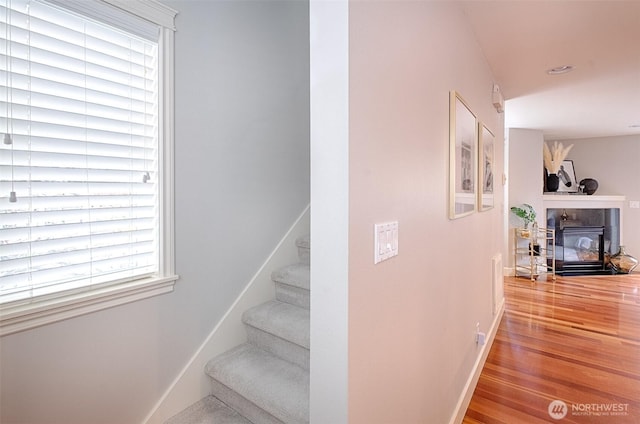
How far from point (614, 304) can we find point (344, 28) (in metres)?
4.90

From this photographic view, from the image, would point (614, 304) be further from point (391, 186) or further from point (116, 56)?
point (116, 56)

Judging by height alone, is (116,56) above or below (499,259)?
above

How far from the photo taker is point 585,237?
5.66m

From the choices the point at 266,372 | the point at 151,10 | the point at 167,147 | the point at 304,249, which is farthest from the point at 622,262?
the point at 151,10

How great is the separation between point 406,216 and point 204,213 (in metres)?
1.09

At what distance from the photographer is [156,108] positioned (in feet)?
5.01

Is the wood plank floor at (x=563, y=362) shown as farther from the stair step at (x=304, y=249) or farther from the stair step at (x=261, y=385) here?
the stair step at (x=304, y=249)

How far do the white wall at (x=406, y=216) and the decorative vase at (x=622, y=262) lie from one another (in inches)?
217

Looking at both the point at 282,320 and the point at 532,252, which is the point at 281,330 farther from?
the point at 532,252

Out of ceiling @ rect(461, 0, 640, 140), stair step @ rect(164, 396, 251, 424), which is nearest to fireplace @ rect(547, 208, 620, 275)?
ceiling @ rect(461, 0, 640, 140)

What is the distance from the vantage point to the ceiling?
1.89m

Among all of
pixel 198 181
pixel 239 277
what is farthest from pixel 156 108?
pixel 239 277

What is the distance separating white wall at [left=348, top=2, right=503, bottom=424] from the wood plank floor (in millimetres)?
521

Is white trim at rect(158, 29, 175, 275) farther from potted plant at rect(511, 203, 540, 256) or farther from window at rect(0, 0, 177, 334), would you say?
potted plant at rect(511, 203, 540, 256)
